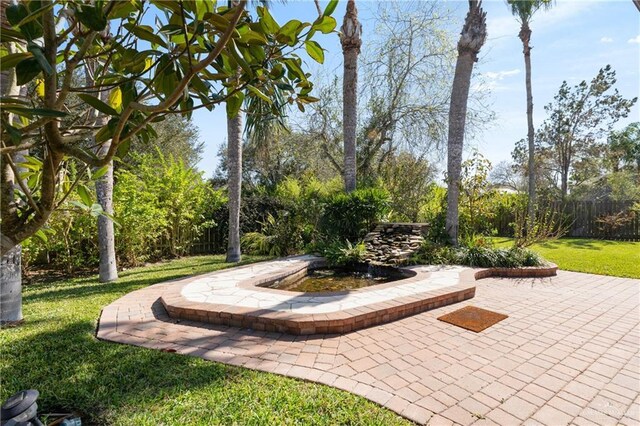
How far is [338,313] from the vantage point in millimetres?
3953

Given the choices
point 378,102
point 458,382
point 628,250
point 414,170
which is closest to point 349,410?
point 458,382

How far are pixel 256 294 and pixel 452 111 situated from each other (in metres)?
7.06

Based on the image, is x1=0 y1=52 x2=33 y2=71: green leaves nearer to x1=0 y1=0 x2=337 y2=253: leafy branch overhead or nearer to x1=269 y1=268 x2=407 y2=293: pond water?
x1=0 y1=0 x2=337 y2=253: leafy branch overhead

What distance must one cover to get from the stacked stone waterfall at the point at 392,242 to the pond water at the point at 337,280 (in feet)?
1.22

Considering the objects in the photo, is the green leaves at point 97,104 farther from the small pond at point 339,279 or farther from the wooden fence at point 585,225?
the wooden fence at point 585,225

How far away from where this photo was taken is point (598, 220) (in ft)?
43.4

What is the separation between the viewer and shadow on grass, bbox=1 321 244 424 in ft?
7.88

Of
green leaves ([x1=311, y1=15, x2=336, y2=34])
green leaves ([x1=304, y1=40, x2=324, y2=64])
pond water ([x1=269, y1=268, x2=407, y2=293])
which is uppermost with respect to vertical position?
green leaves ([x1=311, y1=15, x2=336, y2=34])

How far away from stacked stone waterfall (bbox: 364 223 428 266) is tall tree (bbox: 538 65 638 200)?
17.9 m

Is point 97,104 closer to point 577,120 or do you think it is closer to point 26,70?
point 26,70

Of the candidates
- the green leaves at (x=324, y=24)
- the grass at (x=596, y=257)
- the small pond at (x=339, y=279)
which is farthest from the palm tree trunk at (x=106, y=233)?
the grass at (x=596, y=257)

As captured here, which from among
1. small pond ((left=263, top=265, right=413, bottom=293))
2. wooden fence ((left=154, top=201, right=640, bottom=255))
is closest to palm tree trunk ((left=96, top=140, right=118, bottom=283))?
small pond ((left=263, top=265, right=413, bottom=293))

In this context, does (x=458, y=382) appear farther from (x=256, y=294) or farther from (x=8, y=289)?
(x=8, y=289)

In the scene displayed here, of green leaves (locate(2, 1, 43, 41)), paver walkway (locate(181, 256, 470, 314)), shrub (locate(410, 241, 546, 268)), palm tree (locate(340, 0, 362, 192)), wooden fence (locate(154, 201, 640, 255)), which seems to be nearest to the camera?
green leaves (locate(2, 1, 43, 41))
